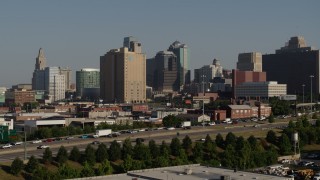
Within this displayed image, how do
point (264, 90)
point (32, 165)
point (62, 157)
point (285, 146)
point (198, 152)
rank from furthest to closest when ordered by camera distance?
point (264, 90), point (285, 146), point (198, 152), point (62, 157), point (32, 165)

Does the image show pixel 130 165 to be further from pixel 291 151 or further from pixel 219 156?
pixel 291 151

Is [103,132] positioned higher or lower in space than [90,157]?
higher

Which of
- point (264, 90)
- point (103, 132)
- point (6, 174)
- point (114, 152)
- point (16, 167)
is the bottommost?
point (6, 174)

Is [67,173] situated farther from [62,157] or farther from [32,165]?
[62,157]

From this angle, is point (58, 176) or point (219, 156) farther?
point (219, 156)

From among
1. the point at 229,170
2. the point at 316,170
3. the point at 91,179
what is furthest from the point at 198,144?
the point at 91,179

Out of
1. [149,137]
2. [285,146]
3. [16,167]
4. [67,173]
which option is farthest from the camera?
[149,137]

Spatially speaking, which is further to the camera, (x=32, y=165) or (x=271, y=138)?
(x=271, y=138)

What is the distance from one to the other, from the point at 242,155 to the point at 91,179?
22.6 meters

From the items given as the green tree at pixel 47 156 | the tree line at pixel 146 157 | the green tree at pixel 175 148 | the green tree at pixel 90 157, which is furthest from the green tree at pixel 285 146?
the green tree at pixel 47 156

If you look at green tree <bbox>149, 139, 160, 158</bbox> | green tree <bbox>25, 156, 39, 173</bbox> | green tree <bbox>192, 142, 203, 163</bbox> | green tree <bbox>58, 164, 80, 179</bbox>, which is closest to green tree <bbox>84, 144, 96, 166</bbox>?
green tree <bbox>25, 156, 39, 173</bbox>

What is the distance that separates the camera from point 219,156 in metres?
56.0

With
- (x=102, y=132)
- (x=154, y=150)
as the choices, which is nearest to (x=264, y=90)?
(x=102, y=132)

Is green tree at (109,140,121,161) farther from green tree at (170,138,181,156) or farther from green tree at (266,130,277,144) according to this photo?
green tree at (266,130,277,144)
